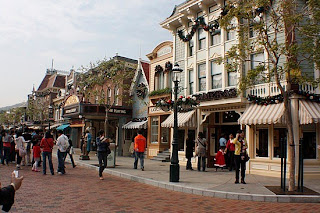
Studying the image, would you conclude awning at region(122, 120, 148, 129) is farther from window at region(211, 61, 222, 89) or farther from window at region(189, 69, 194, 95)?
window at region(211, 61, 222, 89)

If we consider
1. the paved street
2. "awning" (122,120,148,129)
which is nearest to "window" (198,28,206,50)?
"awning" (122,120,148,129)

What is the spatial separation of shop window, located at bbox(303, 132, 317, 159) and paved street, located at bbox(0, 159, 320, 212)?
5.57 m

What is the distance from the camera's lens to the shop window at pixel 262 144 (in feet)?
46.8

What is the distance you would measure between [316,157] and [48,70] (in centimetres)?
5364

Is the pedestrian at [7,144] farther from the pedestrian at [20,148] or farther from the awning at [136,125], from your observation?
the awning at [136,125]

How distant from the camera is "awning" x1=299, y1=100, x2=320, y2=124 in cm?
1192

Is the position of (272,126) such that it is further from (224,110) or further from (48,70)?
(48,70)

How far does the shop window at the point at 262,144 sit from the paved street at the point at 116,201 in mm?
6136

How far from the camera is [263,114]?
13344 millimetres

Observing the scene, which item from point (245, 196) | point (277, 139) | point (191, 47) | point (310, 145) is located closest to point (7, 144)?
point (191, 47)

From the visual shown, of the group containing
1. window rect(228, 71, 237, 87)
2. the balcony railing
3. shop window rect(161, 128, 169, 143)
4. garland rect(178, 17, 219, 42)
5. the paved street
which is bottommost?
the paved street

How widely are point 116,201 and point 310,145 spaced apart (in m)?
9.37

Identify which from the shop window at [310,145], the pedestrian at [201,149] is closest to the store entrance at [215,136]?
the pedestrian at [201,149]

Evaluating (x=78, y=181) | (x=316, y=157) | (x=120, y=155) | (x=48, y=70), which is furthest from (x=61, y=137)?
(x=48, y=70)
